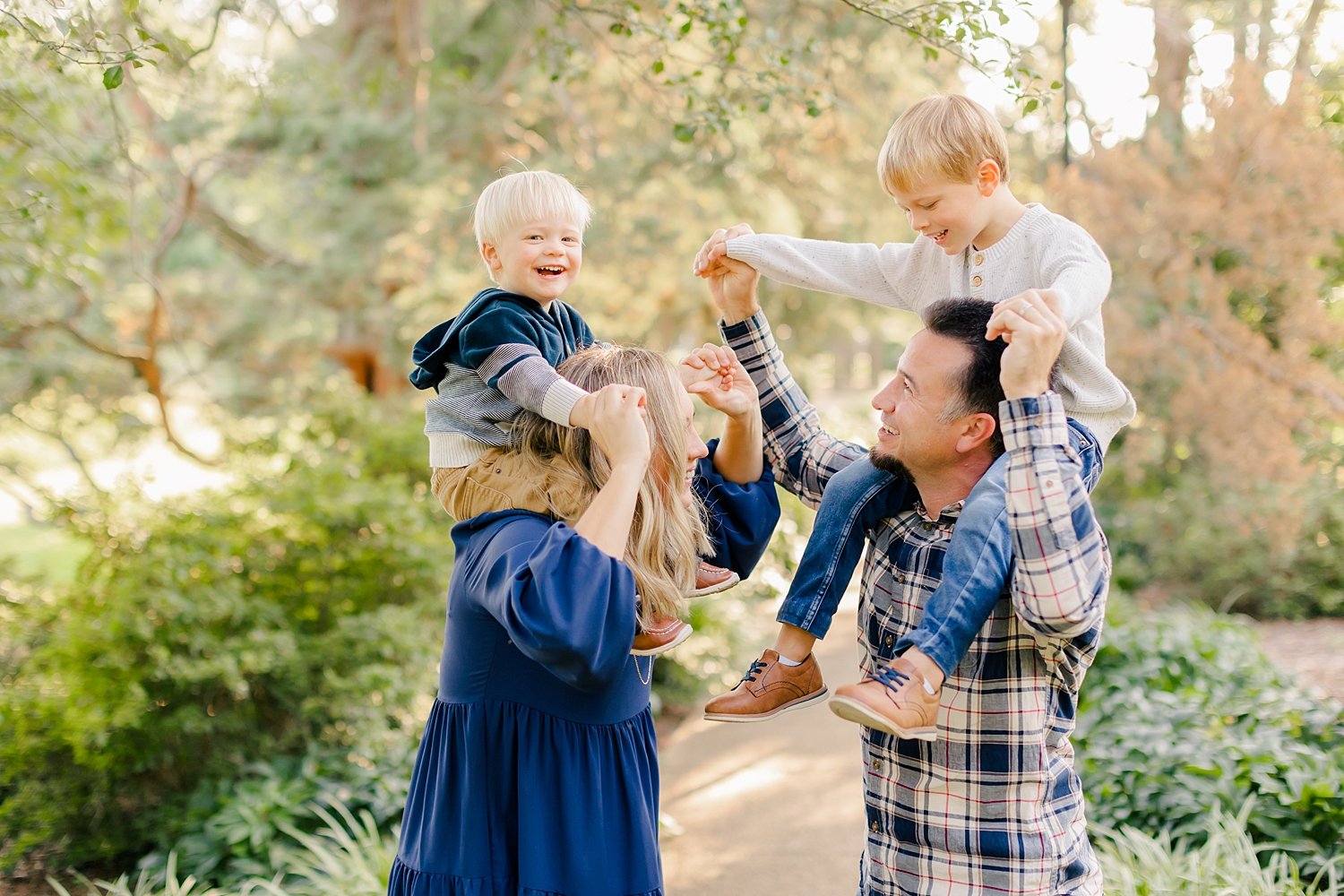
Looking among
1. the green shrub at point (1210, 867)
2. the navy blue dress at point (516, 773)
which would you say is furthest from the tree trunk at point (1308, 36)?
the navy blue dress at point (516, 773)

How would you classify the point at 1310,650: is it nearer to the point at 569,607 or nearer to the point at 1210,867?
the point at 1210,867

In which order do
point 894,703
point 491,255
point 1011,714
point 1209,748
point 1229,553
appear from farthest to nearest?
1. point 1229,553
2. point 1209,748
3. point 491,255
4. point 1011,714
5. point 894,703

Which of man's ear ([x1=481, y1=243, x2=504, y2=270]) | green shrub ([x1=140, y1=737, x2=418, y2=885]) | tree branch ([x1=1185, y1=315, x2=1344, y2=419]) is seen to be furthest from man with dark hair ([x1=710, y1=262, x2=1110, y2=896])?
tree branch ([x1=1185, y1=315, x2=1344, y2=419])

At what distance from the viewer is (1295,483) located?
663 cm

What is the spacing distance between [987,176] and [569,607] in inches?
48.8

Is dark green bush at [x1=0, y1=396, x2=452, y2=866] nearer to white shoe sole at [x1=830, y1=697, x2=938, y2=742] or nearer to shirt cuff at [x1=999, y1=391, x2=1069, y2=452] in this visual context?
white shoe sole at [x1=830, y1=697, x2=938, y2=742]

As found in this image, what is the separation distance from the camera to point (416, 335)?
8406 mm

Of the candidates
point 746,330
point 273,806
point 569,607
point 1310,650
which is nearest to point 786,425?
point 746,330

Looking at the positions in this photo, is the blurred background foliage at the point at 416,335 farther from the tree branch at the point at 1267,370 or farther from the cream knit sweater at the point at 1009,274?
the cream knit sweater at the point at 1009,274

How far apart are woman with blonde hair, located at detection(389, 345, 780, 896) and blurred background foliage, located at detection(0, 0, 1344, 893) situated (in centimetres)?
35

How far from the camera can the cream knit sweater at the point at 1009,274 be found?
6.49 feet

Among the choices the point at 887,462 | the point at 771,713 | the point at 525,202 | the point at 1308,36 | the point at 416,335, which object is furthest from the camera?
the point at 416,335

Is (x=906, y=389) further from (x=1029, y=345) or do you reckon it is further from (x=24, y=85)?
(x=24, y=85)

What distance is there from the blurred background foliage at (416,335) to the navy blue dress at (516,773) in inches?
25.9
